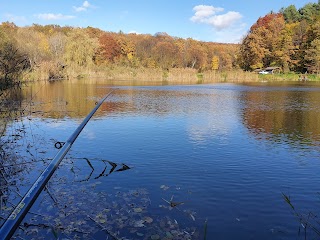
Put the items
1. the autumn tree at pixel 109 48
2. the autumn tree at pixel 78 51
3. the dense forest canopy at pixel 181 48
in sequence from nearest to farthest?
the autumn tree at pixel 78 51, the dense forest canopy at pixel 181 48, the autumn tree at pixel 109 48

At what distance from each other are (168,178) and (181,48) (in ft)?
224

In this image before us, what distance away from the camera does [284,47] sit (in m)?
57.6

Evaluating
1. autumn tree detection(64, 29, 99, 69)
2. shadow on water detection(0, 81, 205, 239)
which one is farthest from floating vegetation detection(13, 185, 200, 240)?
autumn tree detection(64, 29, 99, 69)

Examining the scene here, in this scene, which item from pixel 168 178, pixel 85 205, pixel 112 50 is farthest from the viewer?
pixel 112 50

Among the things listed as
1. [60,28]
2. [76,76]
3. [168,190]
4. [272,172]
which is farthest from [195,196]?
[60,28]

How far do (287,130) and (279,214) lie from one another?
6.65 m

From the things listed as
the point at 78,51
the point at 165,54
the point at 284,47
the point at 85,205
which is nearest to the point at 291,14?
the point at 284,47

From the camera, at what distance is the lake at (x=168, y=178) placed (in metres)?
4.21

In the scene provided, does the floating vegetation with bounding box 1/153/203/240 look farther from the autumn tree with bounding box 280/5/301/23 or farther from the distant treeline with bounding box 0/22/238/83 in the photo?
the autumn tree with bounding box 280/5/301/23

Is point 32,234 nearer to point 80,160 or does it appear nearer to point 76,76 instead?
point 80,160

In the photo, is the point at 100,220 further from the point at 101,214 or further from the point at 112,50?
the point at 112,50

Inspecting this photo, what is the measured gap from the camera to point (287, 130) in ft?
35.3

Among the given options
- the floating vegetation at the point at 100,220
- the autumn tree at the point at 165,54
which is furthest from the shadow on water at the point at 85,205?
the autumn tree at the point at 165,54

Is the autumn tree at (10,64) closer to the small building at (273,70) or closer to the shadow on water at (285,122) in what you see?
the shadow on water at (285,122)
